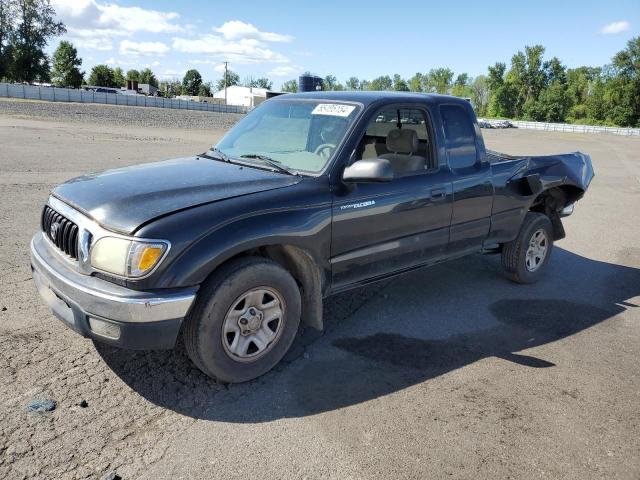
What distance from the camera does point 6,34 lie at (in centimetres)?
7631

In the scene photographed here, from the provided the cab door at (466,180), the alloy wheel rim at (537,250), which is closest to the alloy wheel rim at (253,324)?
the cab door at (466,180)

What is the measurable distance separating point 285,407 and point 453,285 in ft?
9.98

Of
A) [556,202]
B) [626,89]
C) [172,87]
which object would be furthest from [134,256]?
[172,87]

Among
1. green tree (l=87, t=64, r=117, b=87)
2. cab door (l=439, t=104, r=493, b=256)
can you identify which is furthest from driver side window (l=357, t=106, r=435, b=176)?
green tree (l=87, t=64, r=117, b=87)

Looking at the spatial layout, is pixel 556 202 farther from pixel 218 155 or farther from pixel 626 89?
pixel 626 89

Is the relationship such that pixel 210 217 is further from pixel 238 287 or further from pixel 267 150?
pixel 267 150

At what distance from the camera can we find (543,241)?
610cm

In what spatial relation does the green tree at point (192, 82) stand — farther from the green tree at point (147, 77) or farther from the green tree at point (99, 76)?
the green tree at point (99, 76)

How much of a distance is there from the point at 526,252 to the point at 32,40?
292 feet

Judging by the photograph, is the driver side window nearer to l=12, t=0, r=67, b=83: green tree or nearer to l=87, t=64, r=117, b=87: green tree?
l=12, t=0, r=67, b=83: green tree

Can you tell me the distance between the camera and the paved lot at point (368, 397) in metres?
2.84

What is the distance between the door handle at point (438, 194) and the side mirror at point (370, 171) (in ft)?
2.94

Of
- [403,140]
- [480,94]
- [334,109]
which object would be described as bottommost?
[403,140]

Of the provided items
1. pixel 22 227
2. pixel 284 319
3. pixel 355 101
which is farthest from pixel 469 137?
pixel 22 227
